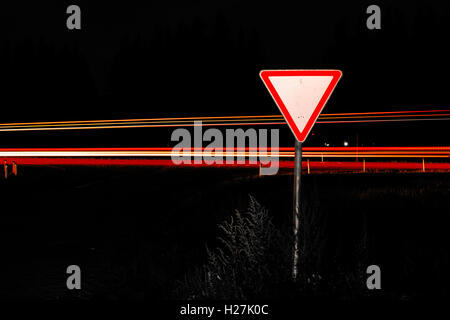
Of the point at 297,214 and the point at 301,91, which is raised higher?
the point at 301,91

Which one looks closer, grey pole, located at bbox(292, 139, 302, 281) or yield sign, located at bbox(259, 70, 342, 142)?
grey pole, located at bbox(292, 139, 302, 281)

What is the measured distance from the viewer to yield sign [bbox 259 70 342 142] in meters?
6.62

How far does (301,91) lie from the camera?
22.0ft

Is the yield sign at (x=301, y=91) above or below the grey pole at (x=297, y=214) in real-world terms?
above

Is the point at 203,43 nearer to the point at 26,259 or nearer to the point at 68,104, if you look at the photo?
the point at 68,104

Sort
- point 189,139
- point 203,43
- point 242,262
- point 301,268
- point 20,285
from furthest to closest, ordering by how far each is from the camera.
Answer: point 203,43
point 189,139
point 20,285
point 242,262
point 301,268

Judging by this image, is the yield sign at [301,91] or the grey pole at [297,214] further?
the yield sign at [301,91]

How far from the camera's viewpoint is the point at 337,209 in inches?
523

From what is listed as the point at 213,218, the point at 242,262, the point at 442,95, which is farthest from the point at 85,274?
the point at 442,95

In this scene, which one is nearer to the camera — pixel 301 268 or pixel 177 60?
pixel 301 268

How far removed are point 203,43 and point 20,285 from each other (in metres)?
90.3

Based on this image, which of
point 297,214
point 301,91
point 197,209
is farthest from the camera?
point 197,209

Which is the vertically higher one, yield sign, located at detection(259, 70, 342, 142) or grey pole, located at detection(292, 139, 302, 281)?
yield sign, located at detection(259, 70, 342, 142)

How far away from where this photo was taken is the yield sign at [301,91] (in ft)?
21.7
